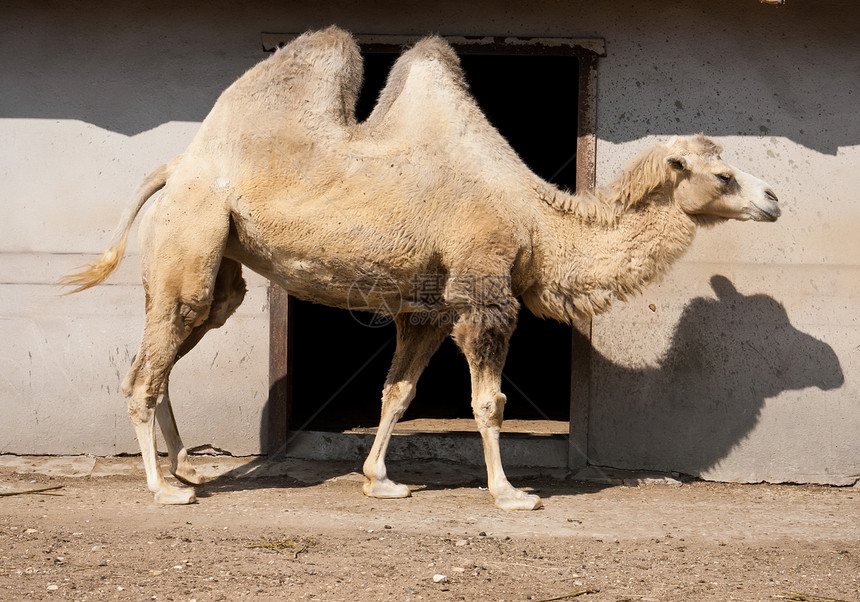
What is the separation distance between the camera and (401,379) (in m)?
5.57

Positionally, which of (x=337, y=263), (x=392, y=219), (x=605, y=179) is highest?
(x=605, y=179)

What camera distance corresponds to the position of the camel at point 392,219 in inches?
201

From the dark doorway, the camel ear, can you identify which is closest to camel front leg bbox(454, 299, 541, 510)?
the camel ear

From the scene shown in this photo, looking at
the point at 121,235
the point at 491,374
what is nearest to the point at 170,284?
the point at 121,235

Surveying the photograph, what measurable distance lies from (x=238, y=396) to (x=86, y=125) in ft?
6.34

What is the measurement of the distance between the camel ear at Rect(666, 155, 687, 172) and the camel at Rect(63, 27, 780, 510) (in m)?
0.01

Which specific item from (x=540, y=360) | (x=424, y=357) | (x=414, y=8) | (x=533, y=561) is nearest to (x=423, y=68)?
(x=414, y=8)

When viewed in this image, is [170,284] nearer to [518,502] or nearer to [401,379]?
[401,379]

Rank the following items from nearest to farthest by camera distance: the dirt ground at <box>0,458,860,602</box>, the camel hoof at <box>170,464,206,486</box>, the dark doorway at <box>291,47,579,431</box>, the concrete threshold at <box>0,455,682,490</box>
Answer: the dirt ground at <box>0,458,860,602</box> < the camel hoof at <box>170,464,206,486</box> < the concrete threshold at <box>0,455,682,490</box> < the dark doorway at <box>291,47,579,431</box>

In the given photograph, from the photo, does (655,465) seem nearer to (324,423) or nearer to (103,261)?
(324,423)

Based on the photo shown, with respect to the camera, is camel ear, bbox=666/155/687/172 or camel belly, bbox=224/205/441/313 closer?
camel belly, bbox=224/205/441/313

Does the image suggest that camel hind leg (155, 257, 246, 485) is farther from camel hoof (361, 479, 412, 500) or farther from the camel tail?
camel hoof (361, 479, 412, 500)

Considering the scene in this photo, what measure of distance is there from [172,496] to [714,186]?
10.9ft

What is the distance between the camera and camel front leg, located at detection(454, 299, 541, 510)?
518 centimetres
